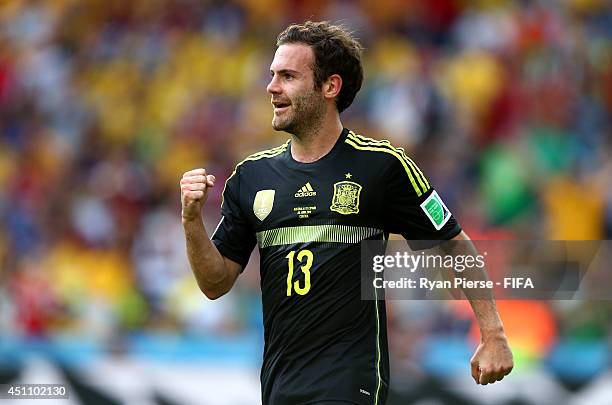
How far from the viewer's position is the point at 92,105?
47.9 ft

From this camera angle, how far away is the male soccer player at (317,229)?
16.4 feet

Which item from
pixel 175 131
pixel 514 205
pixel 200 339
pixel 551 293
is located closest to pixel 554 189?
pixel 514 205

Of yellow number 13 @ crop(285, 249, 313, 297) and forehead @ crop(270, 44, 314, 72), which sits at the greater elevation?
forehead @ crop(270, 44, 314, 72)

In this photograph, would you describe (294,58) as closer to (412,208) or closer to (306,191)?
(306,191)

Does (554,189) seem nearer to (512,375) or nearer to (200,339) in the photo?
(512,375)

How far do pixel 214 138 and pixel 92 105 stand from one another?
7.68 ft

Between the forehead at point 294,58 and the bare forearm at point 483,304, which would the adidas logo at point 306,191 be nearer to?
the forehead at point 294,58

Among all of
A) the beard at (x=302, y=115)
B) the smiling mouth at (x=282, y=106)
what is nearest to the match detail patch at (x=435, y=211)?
the beard at (x=302, y=115)

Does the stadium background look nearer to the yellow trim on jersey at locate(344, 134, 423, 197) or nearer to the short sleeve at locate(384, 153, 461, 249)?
the short sleeve at locate(384, 153, 461, 249)

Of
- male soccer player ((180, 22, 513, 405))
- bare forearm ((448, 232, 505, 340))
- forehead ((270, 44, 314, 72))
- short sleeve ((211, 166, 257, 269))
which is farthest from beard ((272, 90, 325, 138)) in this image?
bare forearm ((448, 232, 505, 340))

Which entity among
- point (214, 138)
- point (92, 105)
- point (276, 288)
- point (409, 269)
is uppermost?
point (92, 105)

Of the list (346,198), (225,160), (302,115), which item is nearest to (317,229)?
(346,198)

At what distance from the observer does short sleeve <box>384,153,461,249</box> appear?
5168 millimetres

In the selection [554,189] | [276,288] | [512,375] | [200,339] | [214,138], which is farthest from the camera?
[214,138]
